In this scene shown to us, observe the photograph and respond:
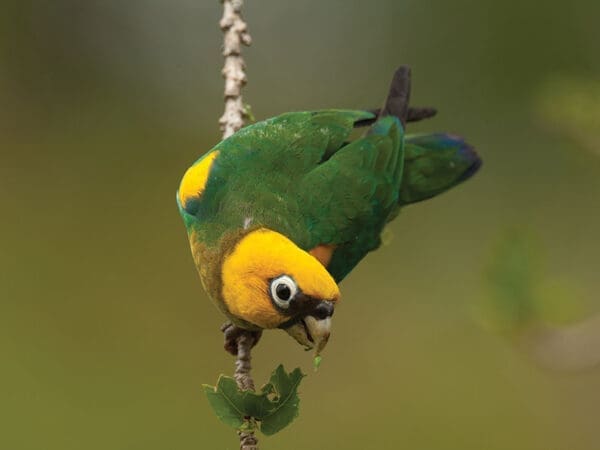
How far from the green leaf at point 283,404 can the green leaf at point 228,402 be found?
6 cm

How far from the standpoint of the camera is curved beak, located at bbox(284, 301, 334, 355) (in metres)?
2.09

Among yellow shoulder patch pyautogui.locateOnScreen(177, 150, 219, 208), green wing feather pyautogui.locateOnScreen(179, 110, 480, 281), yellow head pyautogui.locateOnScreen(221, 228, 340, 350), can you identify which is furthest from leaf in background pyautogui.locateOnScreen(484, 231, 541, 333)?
yellow shoulder patch pyautogui.locateOnScreen(177, 150, 219, 208)

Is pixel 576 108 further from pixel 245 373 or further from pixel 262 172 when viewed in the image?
pixel 245 373

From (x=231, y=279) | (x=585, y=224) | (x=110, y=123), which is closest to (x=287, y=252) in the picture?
(x=231, y=279)

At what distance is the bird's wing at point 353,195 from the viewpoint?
2490 millimetres

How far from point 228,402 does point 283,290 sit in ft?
1.35

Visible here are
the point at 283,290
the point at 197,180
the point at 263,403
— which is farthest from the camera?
the point at 197,180

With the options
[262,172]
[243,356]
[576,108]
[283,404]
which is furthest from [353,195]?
[283,404]

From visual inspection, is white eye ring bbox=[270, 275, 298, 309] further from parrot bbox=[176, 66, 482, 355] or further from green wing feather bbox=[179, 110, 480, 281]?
green wing feather bbox=[179, 110, 480, 281]

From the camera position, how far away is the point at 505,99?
20.4ft

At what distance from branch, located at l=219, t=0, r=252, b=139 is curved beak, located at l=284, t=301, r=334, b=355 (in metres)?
0.94

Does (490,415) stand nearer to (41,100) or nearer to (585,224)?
(585,224)

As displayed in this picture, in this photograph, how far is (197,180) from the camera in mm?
2619

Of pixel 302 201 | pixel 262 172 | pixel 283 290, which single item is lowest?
pixel 283 290
